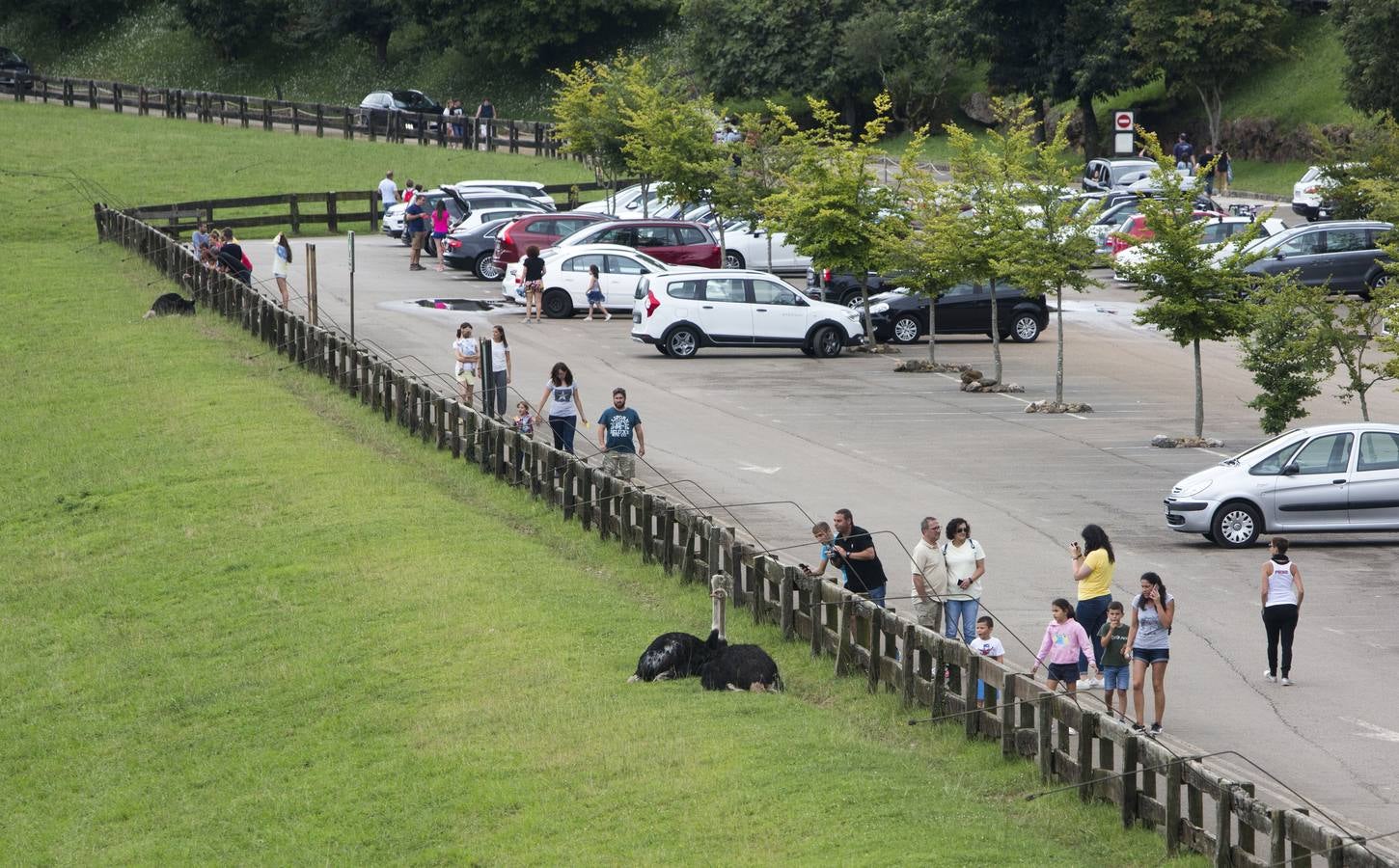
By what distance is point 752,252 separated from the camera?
4412 centimetres

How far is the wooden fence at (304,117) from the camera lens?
66438 mm

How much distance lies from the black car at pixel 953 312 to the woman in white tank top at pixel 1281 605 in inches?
832

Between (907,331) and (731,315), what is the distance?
442 cm

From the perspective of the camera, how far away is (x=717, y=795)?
41.4 feet

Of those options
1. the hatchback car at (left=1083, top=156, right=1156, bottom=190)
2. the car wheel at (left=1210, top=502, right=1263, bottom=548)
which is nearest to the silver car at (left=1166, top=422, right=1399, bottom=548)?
the car wheel at (left=1210, top=502, right=1263, bottom=548)

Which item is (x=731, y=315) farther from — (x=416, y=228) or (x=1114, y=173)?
(x=1114, y=173)

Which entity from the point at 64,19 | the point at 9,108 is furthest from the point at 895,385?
the point at 64,19

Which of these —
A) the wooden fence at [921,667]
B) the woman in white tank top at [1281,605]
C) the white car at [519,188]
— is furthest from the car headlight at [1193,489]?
the white car at [519,188]

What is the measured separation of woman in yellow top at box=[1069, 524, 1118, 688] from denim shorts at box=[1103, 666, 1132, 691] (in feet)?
2.46

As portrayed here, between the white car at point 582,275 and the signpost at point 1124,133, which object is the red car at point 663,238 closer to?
the white car at point 582,275

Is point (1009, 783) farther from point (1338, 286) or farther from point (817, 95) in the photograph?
point (817, 95)

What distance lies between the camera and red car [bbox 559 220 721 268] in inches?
1604

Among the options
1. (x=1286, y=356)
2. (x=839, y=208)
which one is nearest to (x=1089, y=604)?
(x=1286, y=356)

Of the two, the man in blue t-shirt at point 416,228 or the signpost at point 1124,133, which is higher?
the signpost at point 1124,133
